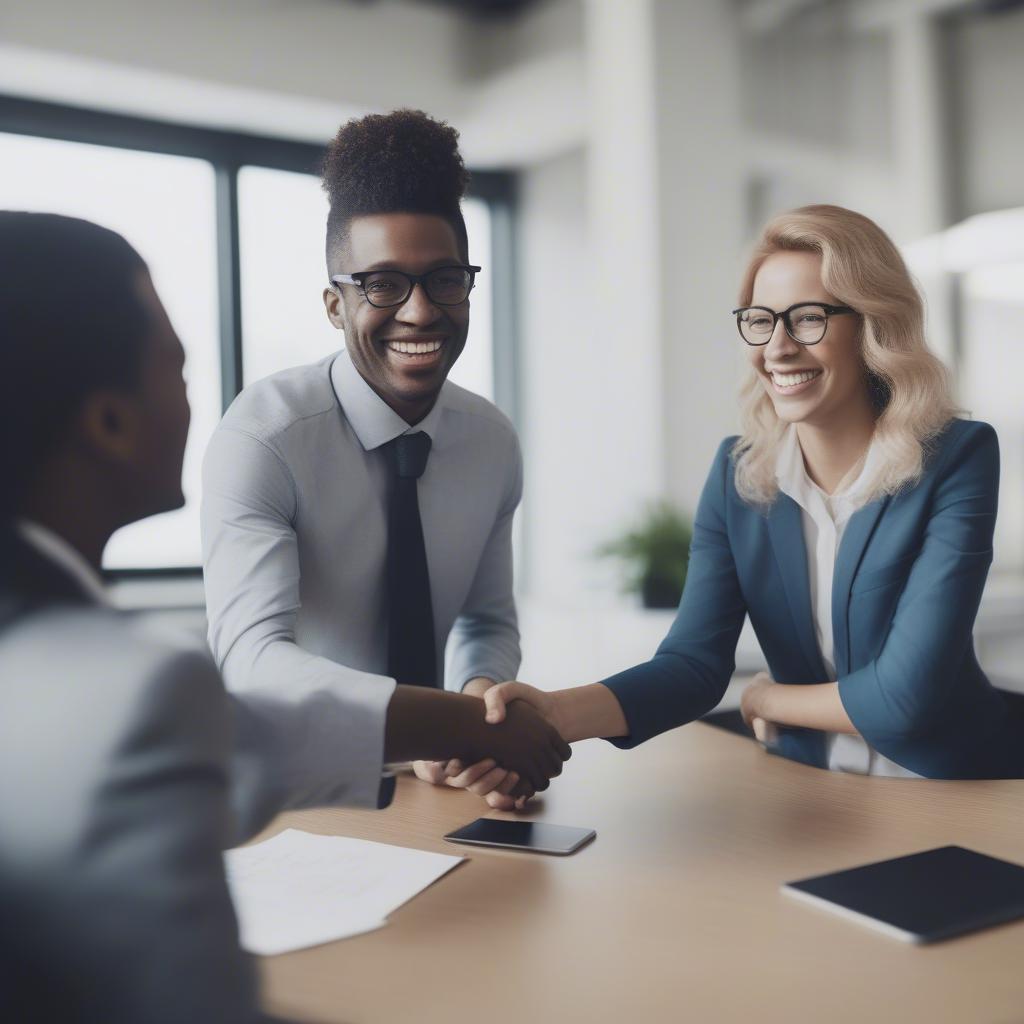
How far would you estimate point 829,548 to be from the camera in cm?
190

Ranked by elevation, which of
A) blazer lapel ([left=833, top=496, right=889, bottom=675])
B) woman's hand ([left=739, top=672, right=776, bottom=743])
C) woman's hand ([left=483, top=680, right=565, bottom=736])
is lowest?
woman's hand ([left=739, top=672, right=776, bottom=743])

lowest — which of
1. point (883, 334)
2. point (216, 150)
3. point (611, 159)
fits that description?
point (883, 334)

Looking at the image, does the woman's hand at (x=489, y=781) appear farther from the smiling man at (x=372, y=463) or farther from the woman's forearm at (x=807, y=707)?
Answer: the woman's forearm at (x=807, y=707)

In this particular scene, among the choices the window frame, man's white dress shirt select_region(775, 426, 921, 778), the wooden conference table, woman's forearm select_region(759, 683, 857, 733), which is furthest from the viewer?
the window frame

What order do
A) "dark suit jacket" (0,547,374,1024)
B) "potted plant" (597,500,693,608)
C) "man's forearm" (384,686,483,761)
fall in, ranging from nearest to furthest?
1. "dark suit jacket" (0,547,374,1024)
2. "man's forearm" (384,686,483,761)
3. "potted plant" (597,500,693,608)

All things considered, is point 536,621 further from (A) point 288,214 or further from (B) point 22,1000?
(B) point 22,1000

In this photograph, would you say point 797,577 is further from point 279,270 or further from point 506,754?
point 279,270

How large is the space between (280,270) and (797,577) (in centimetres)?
357

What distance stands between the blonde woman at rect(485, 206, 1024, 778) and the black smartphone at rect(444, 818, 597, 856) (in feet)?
0.97

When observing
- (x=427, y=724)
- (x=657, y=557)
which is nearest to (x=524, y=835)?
(x=427, y=724)

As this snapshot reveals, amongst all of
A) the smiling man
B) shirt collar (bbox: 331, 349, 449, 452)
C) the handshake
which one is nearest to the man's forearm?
the handshake

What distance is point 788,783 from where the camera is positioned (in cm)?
158

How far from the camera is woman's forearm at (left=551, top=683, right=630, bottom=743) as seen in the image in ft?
5.49

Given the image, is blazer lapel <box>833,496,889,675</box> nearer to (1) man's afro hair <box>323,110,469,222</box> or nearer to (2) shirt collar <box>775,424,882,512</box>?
(2) shirt collar <box>775,424,882,512</box>
